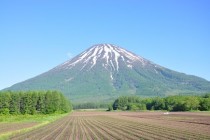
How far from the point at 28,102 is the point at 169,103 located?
5031 cm

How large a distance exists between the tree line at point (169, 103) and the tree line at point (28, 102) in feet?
116

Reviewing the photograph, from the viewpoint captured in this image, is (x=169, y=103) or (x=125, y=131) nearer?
(x=125, y=131)

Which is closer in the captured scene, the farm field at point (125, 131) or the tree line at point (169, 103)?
the farm field at point (125, 131)

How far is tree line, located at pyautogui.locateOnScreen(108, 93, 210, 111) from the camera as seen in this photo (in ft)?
384

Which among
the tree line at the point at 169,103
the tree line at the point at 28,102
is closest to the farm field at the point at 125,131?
the tree line at the point at 28,102

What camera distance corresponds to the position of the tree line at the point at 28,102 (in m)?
104

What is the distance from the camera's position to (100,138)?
32.1m

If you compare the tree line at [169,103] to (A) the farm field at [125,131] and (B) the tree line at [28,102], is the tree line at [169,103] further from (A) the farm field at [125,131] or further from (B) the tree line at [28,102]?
(A) the farm field at [125,131]

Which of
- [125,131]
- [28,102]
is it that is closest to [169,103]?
[28,102]

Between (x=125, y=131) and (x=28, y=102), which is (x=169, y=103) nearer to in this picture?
(x=28, y=102)

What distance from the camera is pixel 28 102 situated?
108250 millimetres

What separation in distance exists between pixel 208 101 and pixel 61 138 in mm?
86283

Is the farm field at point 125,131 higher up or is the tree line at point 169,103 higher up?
the tree line at point 169,103

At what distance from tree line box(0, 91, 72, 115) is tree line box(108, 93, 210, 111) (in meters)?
35.5
